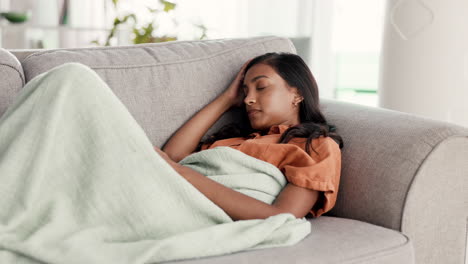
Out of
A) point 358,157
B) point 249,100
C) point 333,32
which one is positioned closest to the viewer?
point 358,157

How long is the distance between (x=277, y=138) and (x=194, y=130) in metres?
0.24

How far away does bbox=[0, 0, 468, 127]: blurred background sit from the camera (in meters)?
2.48

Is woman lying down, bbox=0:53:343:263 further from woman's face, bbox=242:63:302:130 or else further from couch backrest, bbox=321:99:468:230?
woman's face, bbox=242:63:302:130

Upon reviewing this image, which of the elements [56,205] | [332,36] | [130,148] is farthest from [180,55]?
[332,36]

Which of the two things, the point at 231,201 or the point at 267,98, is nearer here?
the point at 231,201

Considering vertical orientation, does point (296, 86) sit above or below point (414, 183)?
above

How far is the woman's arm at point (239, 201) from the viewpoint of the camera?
4.54 ft

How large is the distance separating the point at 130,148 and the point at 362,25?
350 cm

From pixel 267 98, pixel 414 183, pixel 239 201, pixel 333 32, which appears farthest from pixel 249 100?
pixel 333 32

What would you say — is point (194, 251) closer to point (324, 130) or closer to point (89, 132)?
point (89, 132)

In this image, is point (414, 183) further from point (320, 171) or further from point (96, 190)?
point (96, 190)

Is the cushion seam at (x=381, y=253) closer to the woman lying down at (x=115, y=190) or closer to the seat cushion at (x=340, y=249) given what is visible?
the seat cushion at (x=340, y=249)

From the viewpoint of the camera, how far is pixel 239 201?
139 cm

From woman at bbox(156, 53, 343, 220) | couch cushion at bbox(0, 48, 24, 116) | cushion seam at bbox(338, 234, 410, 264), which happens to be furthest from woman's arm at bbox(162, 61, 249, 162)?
cushion seam at bbox(338, 234, 410, 264)
